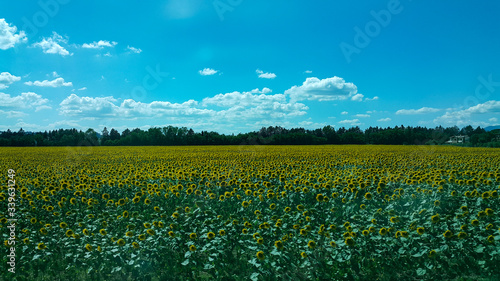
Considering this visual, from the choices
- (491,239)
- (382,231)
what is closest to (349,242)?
(382,231)

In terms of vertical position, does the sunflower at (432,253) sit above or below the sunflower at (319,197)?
below

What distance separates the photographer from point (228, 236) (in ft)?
22.4

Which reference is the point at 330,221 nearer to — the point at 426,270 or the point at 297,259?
the point at 297,259

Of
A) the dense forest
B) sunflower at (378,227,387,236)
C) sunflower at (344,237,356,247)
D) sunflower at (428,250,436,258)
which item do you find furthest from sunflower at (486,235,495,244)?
the dense forest

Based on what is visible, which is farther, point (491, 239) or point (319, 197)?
point (319, 197)

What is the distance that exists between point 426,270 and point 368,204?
319 cm

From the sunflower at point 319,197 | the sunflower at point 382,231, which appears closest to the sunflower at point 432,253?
the sunflower at point 382,231

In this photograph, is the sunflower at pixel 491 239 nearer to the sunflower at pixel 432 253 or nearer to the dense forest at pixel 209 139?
the sunflower at pixel 432 253

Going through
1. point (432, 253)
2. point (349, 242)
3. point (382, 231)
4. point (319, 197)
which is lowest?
point (432, 253)

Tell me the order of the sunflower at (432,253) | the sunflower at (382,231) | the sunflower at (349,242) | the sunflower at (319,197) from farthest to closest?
the sunflower at (319,197) → the sunflower at (382,231) → the sunflower at (349,242) → the sunflower at (432,253)

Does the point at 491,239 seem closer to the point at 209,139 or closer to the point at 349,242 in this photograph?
the point at 349,242

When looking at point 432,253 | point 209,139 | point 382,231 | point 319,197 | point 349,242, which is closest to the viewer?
point 432,253

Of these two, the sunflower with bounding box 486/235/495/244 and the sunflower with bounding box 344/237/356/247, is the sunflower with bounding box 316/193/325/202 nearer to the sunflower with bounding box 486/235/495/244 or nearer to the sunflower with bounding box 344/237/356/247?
the sunflower with bounding box 344/237/356/247

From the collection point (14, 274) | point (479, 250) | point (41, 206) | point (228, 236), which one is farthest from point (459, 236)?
point (41, 206)
